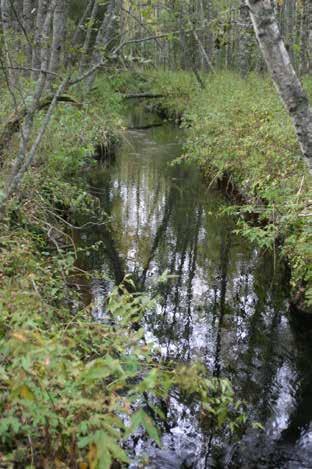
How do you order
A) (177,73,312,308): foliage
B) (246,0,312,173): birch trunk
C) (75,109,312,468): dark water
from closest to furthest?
(246,0,312,173): birch trunk
(75,109,312,468): dark water
(177,73,312,308): foliage

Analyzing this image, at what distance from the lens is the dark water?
4.82m

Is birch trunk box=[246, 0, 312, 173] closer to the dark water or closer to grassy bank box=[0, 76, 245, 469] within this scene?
grassy bank box=[0, 76, 245, 469]

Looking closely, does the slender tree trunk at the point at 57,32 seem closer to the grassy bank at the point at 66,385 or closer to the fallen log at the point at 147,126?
the grassy bank at the point at 66,385

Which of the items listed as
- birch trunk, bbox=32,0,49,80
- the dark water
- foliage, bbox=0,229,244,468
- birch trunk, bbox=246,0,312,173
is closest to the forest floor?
foliage, bbox=0,229,244,468

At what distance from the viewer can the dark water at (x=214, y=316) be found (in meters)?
4.82

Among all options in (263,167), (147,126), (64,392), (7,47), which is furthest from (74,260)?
(147,126)

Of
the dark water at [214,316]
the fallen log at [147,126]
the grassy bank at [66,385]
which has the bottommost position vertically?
the dark water at [214,316]

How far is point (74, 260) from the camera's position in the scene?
6078 mm

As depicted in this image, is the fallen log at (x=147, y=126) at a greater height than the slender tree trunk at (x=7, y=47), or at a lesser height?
lesser

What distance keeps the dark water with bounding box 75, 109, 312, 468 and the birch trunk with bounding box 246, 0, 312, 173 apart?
283cm

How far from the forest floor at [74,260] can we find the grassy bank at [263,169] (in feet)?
0.11

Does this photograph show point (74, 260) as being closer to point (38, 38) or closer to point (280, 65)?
point (38, 38)

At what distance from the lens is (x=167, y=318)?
719cm

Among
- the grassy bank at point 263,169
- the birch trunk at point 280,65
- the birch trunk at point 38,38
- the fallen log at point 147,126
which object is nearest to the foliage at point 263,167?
the grassy bank at point 263,169
